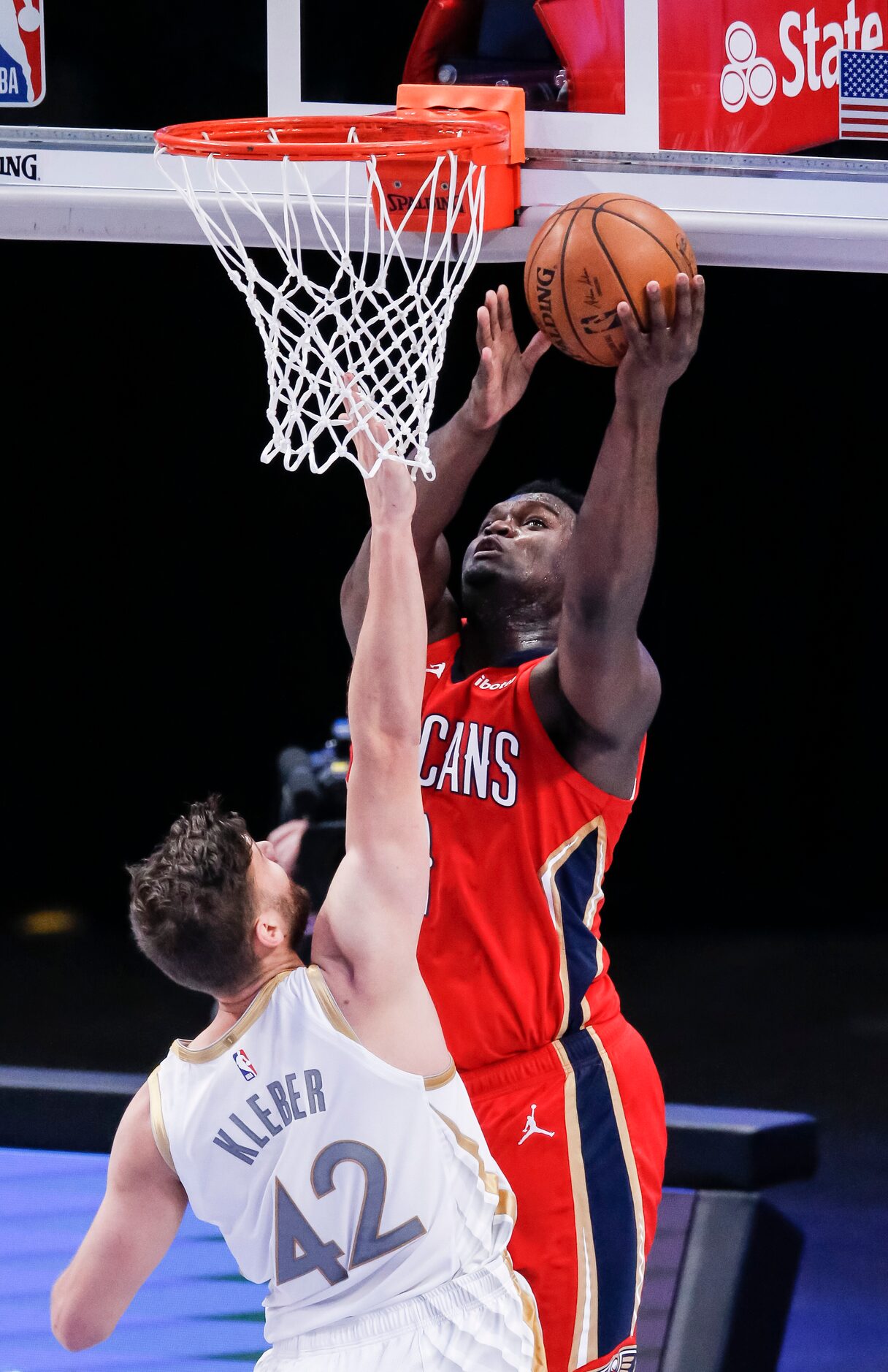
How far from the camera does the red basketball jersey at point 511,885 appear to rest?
259 cm

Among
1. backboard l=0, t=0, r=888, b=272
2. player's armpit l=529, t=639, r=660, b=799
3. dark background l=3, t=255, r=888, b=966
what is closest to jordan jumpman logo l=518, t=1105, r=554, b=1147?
player's armpit l=529, t=639, r=660, b=799

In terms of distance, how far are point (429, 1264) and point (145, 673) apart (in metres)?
5.63

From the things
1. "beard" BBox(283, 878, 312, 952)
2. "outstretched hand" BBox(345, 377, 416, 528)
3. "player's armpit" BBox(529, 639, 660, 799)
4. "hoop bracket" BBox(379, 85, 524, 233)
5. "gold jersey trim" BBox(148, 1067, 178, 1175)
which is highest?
"hoop bracket" BBox(379, 85, 524, 233)

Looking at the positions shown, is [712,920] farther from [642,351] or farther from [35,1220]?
[642,351]

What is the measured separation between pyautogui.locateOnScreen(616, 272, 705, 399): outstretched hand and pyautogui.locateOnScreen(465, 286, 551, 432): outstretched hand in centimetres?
38

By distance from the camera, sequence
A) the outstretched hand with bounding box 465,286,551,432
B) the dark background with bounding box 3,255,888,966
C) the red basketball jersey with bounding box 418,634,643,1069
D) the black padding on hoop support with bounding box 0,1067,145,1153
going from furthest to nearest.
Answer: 1. the dark background with bounding box 3,255,888,966
2. the black padding on hoop support with bounding box 0,1067,145,1153
3. the outstretched hand with bounding box 465,286,551,432
4. the red basketball jersey with bounding box 418,634,643,1069

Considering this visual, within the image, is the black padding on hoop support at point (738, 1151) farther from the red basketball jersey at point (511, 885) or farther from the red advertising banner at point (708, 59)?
the red advertising banner at point (708, 59)

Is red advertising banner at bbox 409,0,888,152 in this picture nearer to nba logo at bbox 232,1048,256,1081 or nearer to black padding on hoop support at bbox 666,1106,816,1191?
nba logo at bbox 232,1048,256,1081

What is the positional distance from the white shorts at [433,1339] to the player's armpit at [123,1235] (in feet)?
0.78

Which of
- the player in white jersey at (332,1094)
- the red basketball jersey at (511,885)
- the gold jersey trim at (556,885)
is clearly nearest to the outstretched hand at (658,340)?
the player in white jersey at (332,1094)

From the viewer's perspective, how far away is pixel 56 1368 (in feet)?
10.7

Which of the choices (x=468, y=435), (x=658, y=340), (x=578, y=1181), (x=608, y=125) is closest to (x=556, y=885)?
(x=578, y=1181)

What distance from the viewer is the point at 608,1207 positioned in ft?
8.36

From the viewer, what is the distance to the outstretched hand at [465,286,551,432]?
2.71m
